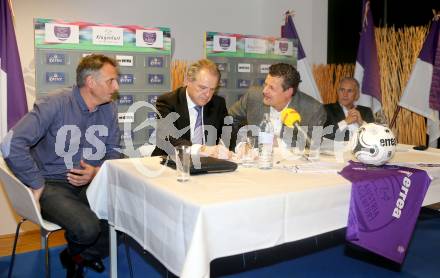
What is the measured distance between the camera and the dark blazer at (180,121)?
274 cm

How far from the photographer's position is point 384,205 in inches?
74.5

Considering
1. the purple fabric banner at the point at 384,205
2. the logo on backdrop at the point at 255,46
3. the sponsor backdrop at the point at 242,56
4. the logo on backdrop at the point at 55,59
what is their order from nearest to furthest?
1. the purple fabric banner at the point at 384,205
2. the logo on backdrop at the point at 55,59
3. the sponsor backdrop at the point at 242,56
4. the logo on backdrop at the point at 255,46

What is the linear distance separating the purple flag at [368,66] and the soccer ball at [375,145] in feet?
8.44

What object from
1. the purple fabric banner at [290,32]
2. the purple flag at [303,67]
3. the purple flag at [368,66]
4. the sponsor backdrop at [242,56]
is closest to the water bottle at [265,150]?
the sponsor backdrop at [242,56]

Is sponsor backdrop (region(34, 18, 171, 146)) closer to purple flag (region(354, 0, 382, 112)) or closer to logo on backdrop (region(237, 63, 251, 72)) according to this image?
logo on backdrop (region(237, 63, 251, 72))

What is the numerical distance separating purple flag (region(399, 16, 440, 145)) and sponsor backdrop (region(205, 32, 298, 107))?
145 cm

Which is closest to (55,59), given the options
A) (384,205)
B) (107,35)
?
(107,35)

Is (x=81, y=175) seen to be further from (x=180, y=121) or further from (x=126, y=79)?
(x=126, y=79)

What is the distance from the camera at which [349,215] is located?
183 centimetres

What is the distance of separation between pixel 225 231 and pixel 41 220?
3.82ft

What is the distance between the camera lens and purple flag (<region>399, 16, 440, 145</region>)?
12.9 ft

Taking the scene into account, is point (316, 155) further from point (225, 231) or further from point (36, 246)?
point (36, 246)

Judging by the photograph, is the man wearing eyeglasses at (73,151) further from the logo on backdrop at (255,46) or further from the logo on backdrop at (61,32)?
the logo on backdrop at (255,46)

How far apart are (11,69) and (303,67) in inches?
128
